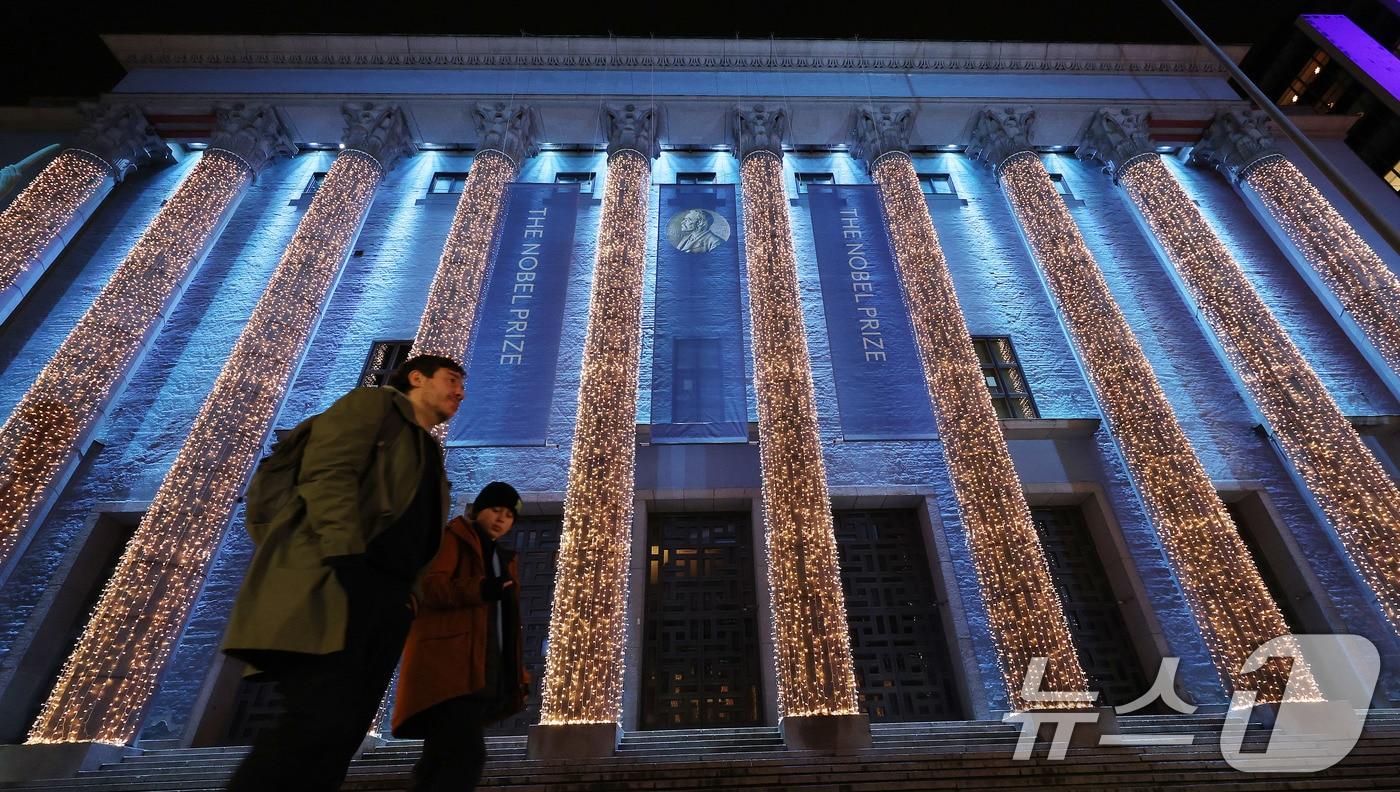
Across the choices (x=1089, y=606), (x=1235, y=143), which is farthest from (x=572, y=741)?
(x=1235, y=143)

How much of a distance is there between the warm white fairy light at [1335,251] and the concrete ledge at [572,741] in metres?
11.3

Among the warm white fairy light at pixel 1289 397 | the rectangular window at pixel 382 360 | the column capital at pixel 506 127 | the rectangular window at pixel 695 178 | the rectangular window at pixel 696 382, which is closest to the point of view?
the warm white fairy light at pixel 1289 397

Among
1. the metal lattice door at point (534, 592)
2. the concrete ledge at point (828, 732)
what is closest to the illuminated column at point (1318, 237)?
the concrete ledge at point (828, 732)

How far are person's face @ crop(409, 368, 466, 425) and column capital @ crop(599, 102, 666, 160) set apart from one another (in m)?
10.1

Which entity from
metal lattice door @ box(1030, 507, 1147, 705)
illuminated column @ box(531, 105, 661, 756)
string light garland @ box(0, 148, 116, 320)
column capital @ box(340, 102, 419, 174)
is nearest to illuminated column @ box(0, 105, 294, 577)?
string light garland @ box(0, 148, 116, 320)

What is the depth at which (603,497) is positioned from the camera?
25.4 ft

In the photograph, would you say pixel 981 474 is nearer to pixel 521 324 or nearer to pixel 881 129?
pixel 521 324

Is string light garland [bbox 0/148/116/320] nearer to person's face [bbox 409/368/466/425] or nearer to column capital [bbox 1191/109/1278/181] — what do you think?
person's face [bbox 409/368/466/425]

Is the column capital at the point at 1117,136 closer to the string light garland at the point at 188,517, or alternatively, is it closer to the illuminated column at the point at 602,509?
the illuminated column at the point at 602,509

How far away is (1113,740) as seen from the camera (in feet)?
18.7

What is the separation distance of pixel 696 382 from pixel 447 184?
8.35 m

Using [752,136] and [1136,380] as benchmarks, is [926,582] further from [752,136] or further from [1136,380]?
[752,136]

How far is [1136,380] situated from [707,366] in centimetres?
578

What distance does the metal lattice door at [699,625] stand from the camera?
803cm
